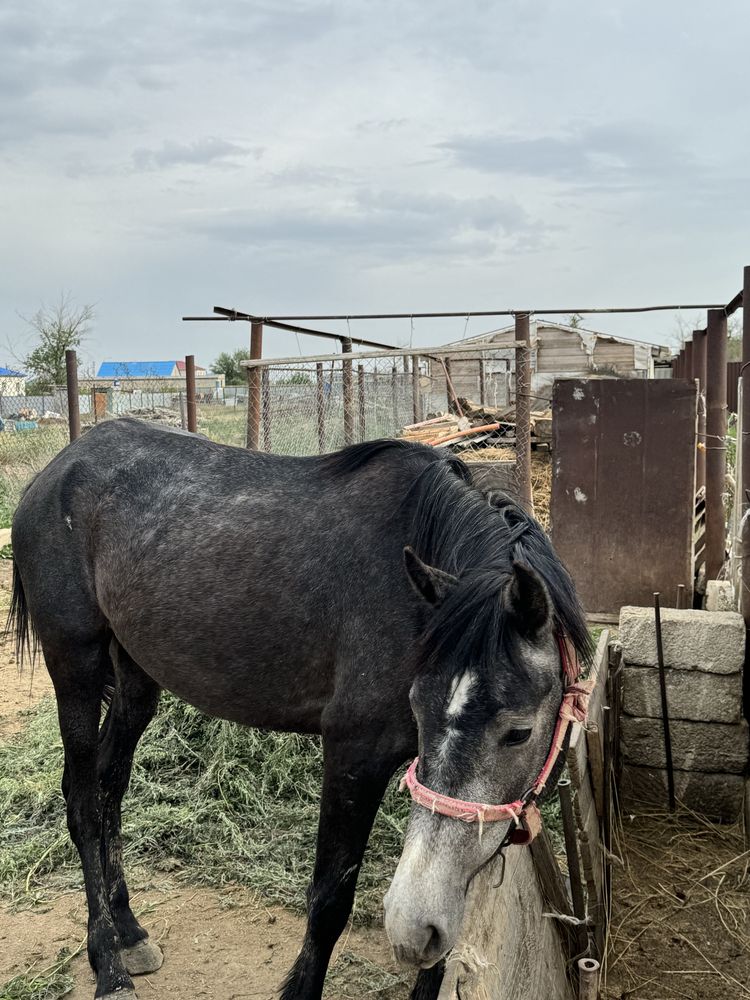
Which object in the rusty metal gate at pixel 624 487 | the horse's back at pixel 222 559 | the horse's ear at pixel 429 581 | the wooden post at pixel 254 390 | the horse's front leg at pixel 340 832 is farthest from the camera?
the wooden post at pixel 254 390

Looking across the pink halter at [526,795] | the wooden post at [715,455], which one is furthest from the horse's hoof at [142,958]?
the wooden post at [715,455]

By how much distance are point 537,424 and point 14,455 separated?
886 centimetres

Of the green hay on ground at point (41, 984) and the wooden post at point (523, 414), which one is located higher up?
the wooden post at point (523, 414)

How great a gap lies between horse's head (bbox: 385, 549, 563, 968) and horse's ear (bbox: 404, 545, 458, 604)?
0.04 feet

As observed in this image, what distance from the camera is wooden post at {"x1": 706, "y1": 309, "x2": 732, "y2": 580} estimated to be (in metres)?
4.70

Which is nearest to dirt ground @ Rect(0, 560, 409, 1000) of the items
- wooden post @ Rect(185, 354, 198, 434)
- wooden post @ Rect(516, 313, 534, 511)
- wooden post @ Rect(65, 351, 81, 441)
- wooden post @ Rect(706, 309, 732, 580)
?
wooden post @ Rect(706, 309, 732, 580)

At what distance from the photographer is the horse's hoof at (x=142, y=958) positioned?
305 centimetres

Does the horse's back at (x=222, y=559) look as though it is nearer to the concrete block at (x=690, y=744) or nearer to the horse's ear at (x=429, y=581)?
the horse's ear at (x=429, y=581)

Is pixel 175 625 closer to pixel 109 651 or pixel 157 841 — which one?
pixel 109 651

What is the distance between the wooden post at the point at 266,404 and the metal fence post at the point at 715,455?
3396mm

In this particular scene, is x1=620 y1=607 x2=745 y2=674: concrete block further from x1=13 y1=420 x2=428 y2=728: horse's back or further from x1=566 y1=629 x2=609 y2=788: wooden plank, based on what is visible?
x1=13 y1=420 x2=428 y2=728: horse's back

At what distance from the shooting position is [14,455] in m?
13.8

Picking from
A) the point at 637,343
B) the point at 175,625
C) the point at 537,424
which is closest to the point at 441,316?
the point at 537,424

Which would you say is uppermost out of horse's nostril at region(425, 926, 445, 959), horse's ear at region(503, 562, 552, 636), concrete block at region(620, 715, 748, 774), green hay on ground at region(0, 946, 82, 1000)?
horse's ear at region(503, 562, 552, 636)
